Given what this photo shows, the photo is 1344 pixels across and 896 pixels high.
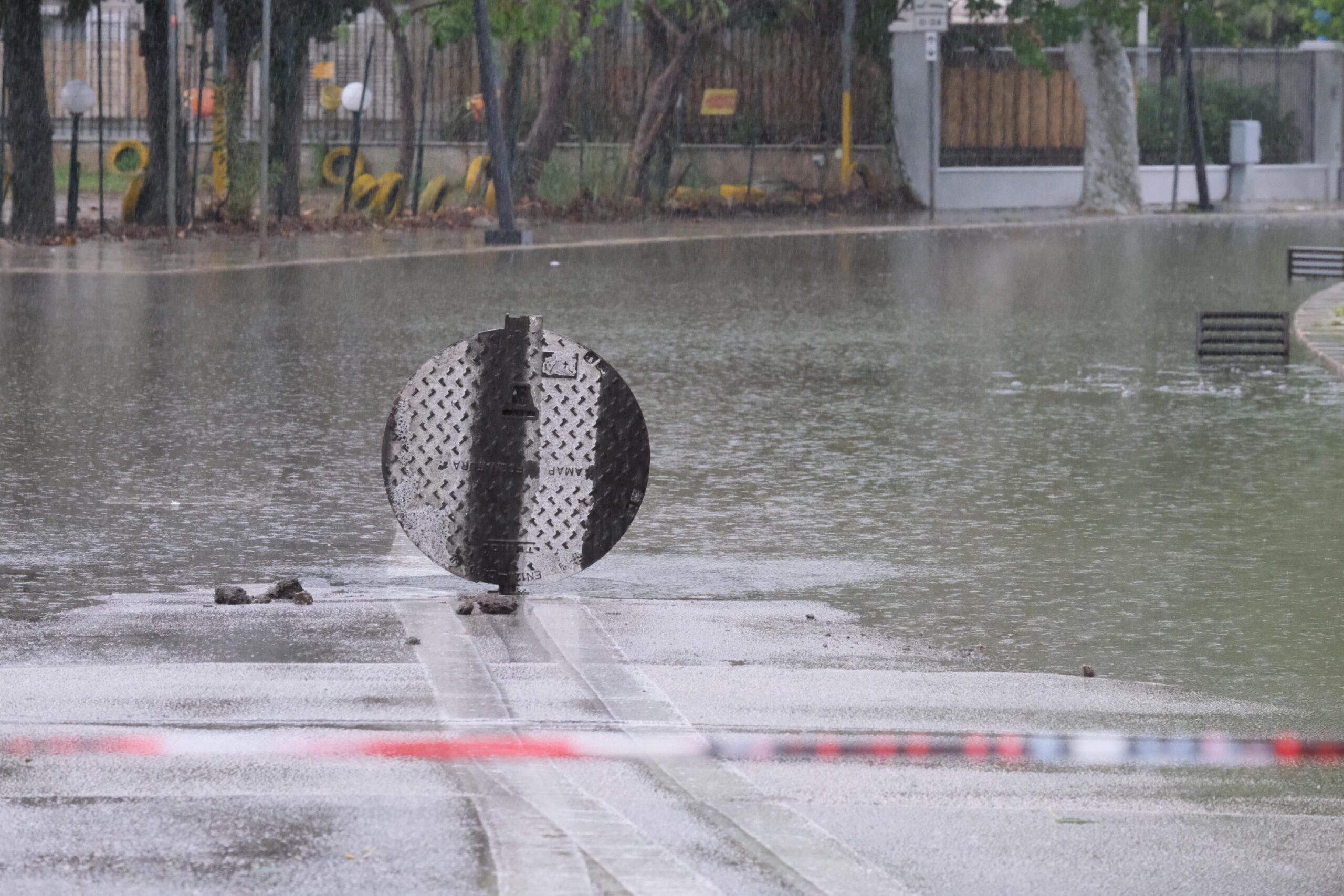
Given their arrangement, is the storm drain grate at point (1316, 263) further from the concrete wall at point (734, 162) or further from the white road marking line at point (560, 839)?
the white road marking line at point (560, 839)

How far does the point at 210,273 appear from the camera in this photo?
70.7ft

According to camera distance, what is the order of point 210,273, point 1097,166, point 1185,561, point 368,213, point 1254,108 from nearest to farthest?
point 1185,561 → point 210,273 → point 368,213 → point 1097,166 → point 1254,108

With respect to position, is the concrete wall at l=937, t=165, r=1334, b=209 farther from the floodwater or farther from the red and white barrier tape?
the red and white barrier tape

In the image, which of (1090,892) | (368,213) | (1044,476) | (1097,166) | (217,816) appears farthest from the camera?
(1097,166)

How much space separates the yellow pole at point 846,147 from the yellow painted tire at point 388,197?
778cm

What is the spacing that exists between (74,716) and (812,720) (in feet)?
6.22

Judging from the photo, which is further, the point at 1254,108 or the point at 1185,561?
the point at 1254,108

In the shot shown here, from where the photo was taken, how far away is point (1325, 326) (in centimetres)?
1678

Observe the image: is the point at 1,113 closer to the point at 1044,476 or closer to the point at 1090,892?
the point at 1044,476

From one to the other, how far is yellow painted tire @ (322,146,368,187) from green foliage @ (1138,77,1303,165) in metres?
12.9

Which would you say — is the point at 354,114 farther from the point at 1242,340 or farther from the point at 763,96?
the point at 1242,340

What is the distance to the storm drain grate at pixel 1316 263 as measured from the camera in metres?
21.7

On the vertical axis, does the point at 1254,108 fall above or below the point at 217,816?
above

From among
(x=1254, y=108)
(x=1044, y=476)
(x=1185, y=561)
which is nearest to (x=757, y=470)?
(x=1044, y=476)
